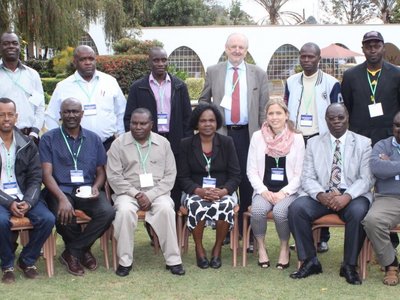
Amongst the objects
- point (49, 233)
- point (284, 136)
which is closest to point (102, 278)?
point (49, 233)

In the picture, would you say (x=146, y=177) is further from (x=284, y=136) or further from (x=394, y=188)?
(x=394, y=188)

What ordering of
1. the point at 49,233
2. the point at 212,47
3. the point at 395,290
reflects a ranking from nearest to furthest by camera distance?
the point at 395,290 < the point at 49,233 < the point at 212,47

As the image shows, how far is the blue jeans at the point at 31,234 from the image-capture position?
15.4 feet

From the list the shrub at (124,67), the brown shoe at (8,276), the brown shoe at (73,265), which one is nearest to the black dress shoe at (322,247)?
the brown shoe at (73,265)

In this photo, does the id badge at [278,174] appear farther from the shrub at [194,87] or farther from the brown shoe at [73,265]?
the shrub at [194,87]

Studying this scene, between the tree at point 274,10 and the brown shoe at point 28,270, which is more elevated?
the tree at point 274,10

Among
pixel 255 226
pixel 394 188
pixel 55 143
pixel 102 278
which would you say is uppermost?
pixel 55 143

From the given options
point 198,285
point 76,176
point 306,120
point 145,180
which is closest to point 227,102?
point 306,120

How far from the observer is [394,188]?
4879mm

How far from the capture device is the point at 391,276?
471cm

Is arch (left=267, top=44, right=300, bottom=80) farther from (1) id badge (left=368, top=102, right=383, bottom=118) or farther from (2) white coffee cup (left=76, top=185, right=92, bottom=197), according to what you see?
(2) white coffee cup (left=76, top=185, right=92, bottom=197)

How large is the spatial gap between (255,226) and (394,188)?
1.21 metres

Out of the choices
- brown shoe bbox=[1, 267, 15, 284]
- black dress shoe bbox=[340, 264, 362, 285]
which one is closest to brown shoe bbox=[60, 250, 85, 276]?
brown shoe bbox=[1, 267, 15, 284]

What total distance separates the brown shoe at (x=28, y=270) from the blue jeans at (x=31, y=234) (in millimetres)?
33
